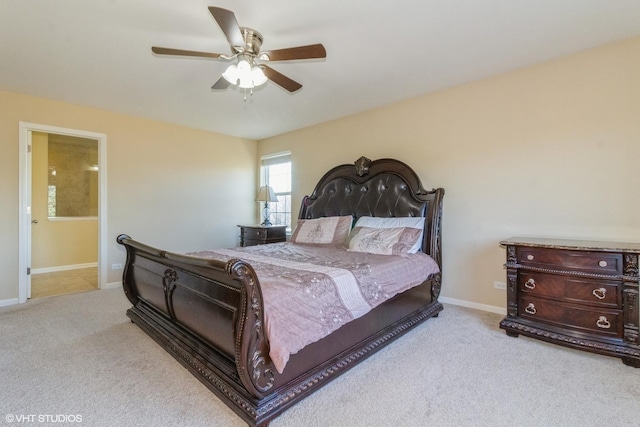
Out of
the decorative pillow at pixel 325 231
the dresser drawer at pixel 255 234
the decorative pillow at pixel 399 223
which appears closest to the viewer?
the decorative pillow at pixel 399 223

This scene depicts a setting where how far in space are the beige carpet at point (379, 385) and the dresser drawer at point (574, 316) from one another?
0.20m

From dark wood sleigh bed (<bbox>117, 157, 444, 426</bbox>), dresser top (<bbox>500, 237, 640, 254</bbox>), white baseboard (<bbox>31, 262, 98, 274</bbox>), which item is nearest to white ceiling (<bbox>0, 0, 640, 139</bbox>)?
dark wood sleigh bed (<bbox>117, 157, 444, 426</bbox>)

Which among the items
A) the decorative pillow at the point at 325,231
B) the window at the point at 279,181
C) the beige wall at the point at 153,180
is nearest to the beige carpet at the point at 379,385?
the decorative pillow at the point at 325,231

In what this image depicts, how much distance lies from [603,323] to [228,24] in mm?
3404

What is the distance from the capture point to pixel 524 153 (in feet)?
9.94

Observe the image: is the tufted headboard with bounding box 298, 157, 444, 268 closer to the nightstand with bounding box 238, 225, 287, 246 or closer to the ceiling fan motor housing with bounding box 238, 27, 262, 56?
the nightstand with bounding box 238, 225, 287, 246

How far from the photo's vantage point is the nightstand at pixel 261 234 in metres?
4.77

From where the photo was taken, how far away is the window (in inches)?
219

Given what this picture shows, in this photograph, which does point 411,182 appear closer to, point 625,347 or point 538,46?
point 538,46

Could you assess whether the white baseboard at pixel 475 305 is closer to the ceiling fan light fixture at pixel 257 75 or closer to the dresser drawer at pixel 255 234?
the dresser drawer at pixel 255 234

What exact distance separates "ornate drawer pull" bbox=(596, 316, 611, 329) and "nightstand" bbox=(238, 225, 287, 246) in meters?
3.89

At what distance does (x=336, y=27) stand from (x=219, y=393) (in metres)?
2.66

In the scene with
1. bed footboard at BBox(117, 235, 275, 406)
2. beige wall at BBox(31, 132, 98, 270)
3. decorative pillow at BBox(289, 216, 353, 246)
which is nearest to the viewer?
bed footboard at BBox(117, 235, 275, 406)

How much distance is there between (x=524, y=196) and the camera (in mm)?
3039
